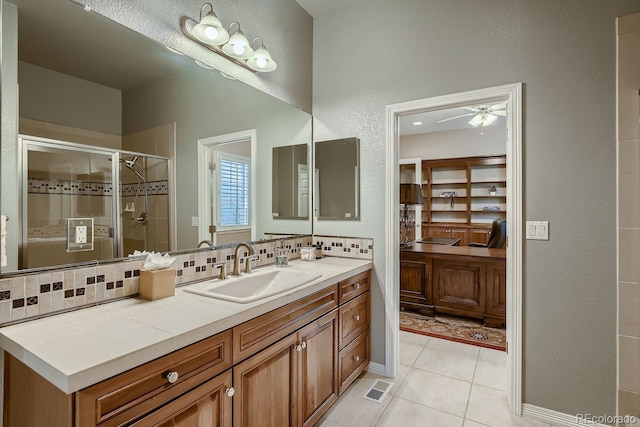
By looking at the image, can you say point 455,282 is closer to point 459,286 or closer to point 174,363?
point 459,286

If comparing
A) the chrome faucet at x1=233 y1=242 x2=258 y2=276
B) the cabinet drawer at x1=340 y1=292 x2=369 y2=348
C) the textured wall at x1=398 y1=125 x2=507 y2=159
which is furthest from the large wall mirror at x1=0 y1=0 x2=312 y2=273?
the textured wall at x1=398 y1=125 x2=507 y2=159

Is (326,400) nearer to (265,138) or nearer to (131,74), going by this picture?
(265,138)

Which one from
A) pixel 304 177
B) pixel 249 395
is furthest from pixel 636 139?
pixel 249 395

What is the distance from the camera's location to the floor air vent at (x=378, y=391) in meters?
2.15

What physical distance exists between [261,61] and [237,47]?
0.66ft

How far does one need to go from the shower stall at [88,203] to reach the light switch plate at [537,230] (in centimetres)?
210

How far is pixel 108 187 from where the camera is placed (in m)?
1.46

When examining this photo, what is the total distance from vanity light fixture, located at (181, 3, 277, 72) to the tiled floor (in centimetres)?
229

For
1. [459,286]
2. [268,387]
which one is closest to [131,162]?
[268,387]

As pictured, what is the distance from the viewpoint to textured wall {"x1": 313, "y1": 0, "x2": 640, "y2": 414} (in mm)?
1785

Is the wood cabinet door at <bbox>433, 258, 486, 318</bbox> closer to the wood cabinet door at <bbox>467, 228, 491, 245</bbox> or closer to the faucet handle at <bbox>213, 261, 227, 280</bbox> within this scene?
the faucet handle at <bbox>213, 261, 227, 280</bbox>

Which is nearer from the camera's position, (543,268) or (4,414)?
(4,414)

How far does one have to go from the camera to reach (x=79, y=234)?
1347 mm

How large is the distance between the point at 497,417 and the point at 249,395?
1.58 meters
